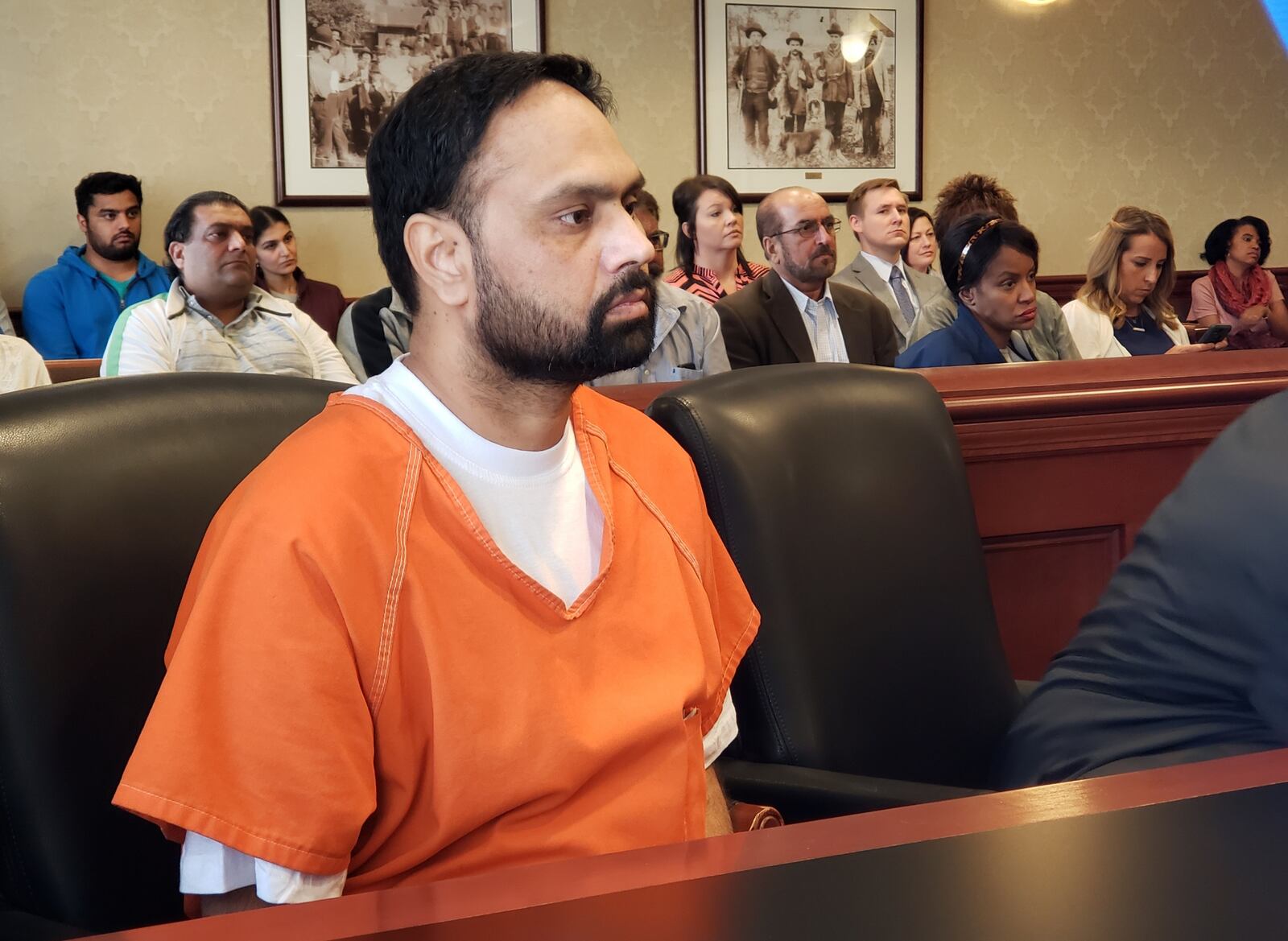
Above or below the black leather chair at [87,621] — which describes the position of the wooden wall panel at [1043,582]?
below

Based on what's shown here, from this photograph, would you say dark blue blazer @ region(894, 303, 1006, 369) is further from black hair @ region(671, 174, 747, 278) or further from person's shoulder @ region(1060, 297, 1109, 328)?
black hair @ region(671, 174, 747, 278)

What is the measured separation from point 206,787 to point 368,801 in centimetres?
11

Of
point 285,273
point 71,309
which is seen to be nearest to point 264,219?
point 285,273

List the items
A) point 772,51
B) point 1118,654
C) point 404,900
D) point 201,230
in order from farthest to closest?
point 772,51 < point 201,230 < point 1118,654 < point 404,900

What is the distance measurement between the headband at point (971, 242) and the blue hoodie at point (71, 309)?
333 cm

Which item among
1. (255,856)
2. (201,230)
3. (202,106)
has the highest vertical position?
(202,106)

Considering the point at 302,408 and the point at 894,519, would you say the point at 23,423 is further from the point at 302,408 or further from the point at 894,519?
the point at 894,519

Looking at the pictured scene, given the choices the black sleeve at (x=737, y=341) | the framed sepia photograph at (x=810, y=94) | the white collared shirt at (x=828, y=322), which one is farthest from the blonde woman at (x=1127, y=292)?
the framed sepia photograph at (x=810, y=94)

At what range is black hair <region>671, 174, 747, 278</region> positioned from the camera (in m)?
4.96

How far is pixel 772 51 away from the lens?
20.6ft

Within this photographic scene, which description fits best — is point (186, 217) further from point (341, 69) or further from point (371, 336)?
point (341, 69)

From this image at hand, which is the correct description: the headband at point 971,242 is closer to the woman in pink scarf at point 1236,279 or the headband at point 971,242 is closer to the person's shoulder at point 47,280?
the person's shoulder at point 47,280

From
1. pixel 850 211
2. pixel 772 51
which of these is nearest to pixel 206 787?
pixel 850 211

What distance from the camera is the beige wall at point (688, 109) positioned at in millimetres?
5379
